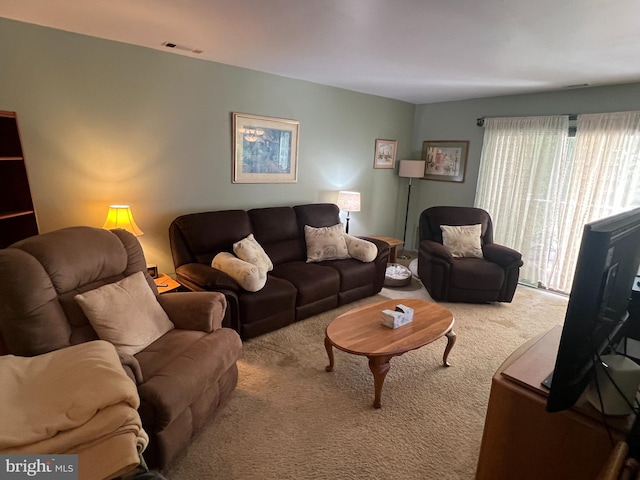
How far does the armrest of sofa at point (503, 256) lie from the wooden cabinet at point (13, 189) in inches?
166

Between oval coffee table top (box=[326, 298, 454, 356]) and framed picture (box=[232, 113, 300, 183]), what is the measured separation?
6.57ft

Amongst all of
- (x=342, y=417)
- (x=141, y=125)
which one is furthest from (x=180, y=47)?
(x=342, y=417)

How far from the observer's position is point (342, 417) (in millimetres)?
2117

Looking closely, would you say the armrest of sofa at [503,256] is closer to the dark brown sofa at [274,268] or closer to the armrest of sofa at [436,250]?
the armrest of sofa at [436,250]

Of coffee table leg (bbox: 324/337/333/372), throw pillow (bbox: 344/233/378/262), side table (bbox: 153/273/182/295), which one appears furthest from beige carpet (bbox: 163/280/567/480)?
throw pillow (bbox: 344/233/378/262)

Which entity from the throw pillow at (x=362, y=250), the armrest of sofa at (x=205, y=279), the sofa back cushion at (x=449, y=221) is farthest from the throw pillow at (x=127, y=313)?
the sofa back cushion at (x=449, y=221)

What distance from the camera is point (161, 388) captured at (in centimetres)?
159

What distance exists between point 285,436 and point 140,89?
2.92 m

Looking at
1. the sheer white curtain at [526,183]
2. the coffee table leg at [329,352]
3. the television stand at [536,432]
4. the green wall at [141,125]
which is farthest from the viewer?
the sheer white curtain at [526,183]

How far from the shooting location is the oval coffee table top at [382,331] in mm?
2191

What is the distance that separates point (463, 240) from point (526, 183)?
1.13 m

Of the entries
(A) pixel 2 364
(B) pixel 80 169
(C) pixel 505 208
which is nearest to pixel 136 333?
(A) pixel 2 364

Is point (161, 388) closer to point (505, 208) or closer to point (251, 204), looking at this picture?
point (251, 204)

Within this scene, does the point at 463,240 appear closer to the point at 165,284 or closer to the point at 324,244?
the point at 324,244
